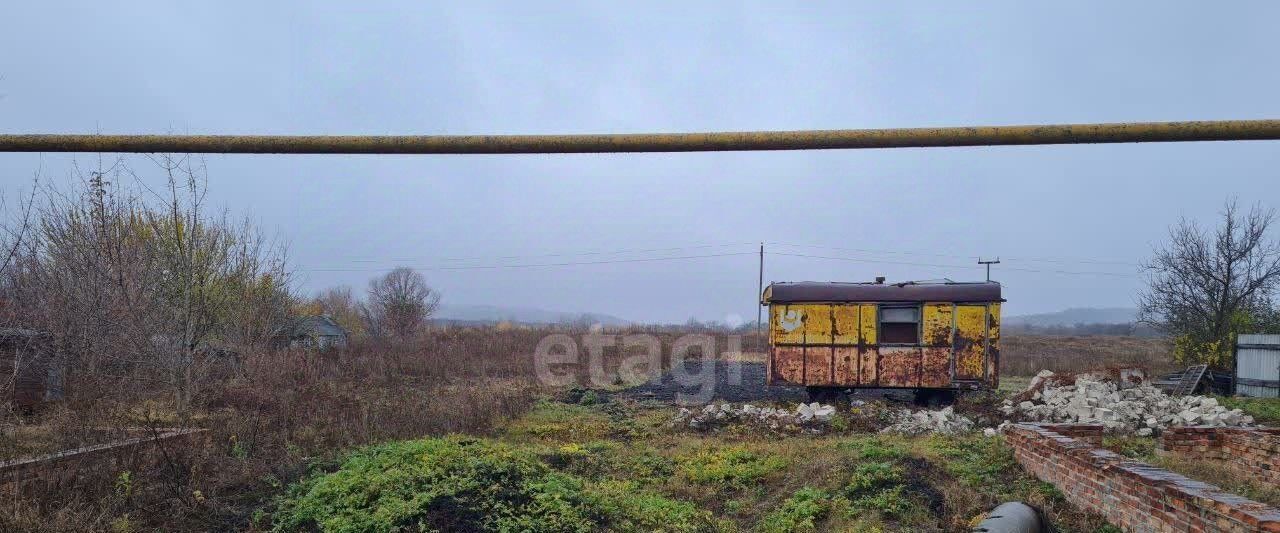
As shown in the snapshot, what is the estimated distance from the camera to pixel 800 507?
706cm

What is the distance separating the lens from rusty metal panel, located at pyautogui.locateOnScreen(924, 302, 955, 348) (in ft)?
48.0

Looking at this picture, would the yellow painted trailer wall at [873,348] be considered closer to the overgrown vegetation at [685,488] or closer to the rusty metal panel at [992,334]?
the rusty metal panel at [992,334]

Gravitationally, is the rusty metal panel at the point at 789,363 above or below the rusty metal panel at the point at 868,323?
below

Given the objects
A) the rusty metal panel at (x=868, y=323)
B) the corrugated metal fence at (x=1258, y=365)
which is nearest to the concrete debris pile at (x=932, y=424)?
the rusty metal panel at (x=868, y=323)

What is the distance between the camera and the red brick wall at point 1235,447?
760 centimetres

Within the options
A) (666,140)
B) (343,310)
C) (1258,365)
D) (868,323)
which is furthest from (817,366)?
(343,310)

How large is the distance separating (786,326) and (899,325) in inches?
85.4

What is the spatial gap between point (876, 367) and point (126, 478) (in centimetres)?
1221

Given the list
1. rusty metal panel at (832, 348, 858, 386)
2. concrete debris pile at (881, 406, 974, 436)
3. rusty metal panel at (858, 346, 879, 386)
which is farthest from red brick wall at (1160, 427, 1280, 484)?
rusty metal panel at (832, 348, 858, 386)

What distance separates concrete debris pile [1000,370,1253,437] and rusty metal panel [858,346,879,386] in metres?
2.36

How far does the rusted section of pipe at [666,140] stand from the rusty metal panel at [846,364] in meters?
13.1

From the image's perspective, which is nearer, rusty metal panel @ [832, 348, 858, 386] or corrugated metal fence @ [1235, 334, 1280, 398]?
rusty metal panel @ [832, 348, 858, 386]

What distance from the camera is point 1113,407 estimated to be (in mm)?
12117

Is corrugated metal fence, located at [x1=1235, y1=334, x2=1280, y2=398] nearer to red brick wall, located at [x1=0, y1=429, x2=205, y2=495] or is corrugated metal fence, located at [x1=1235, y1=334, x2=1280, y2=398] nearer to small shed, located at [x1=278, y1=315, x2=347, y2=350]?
red brick wall, located at [x1=0, y1=429, x2=205, y2=495]
